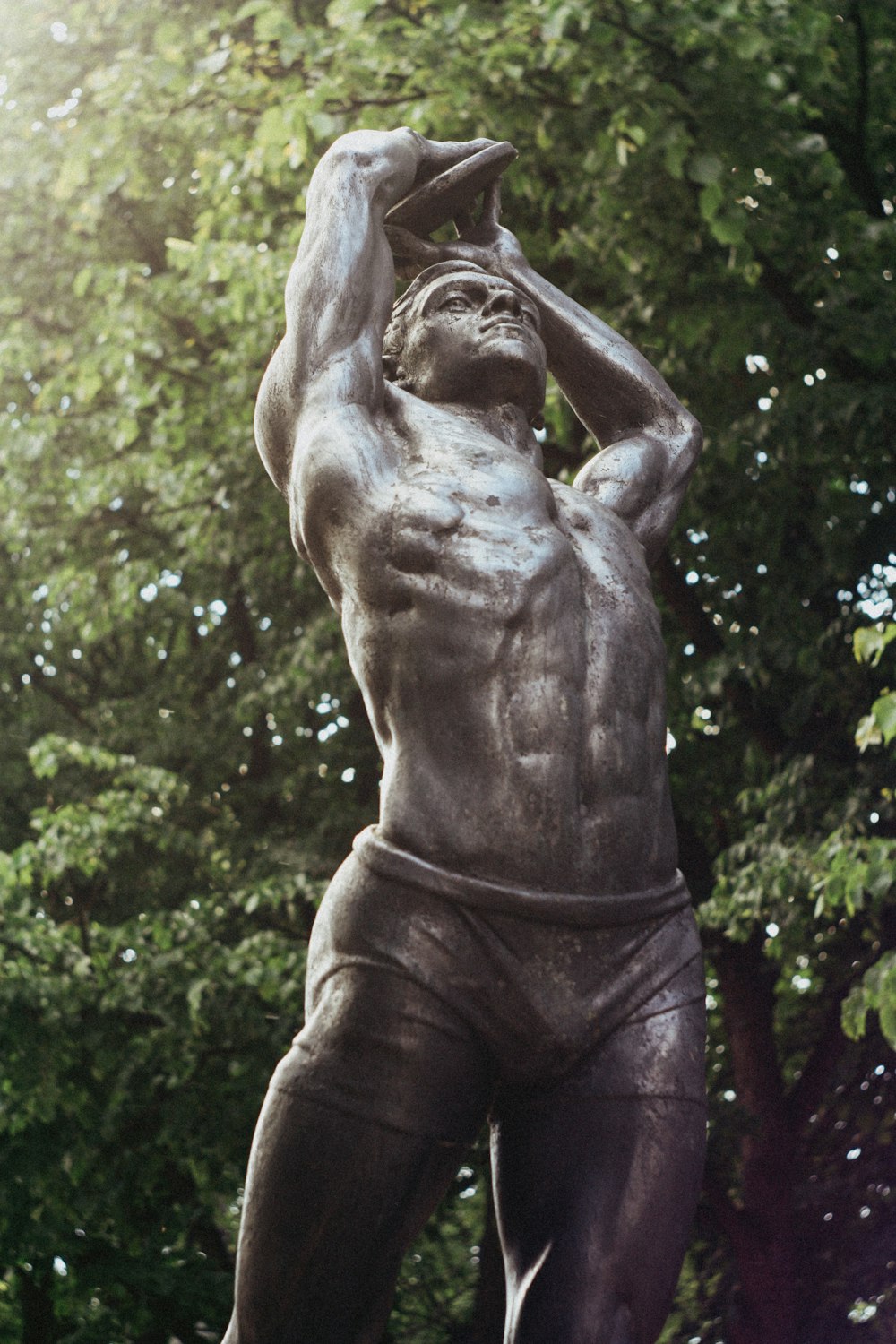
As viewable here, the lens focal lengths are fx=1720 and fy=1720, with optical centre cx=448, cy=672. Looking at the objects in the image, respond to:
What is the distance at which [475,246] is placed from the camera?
3729 mm

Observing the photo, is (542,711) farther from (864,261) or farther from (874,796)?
(864,261)

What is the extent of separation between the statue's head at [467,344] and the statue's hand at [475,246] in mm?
131

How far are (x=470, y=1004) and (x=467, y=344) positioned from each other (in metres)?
1.35

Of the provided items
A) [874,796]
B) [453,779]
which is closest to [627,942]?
[453,779]

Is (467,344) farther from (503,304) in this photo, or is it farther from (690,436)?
(690,436)

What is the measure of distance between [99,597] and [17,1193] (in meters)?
3.97

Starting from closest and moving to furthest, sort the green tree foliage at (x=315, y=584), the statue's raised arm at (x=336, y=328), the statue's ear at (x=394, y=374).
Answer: the statue's raised arm at (x=336, y=328), the statue's ear at (x=394, y=374), the green tree foliage at (x=315, y=584)

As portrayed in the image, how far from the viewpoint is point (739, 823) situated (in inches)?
373

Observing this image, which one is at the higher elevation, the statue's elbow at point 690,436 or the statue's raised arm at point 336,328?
the statue's raised arm at point 336,328

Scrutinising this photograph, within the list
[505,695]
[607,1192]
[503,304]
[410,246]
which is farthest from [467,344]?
[607,1192]

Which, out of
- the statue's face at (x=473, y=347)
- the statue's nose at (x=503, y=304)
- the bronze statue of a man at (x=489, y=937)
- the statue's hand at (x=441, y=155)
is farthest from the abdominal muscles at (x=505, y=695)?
the statue's hand at (x=441, y=155)

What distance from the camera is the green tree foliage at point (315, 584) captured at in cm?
727

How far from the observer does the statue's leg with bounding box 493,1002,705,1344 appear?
262 centimetres

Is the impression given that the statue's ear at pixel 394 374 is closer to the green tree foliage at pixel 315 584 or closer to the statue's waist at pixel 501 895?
the statue's waist at pixel 501 895
